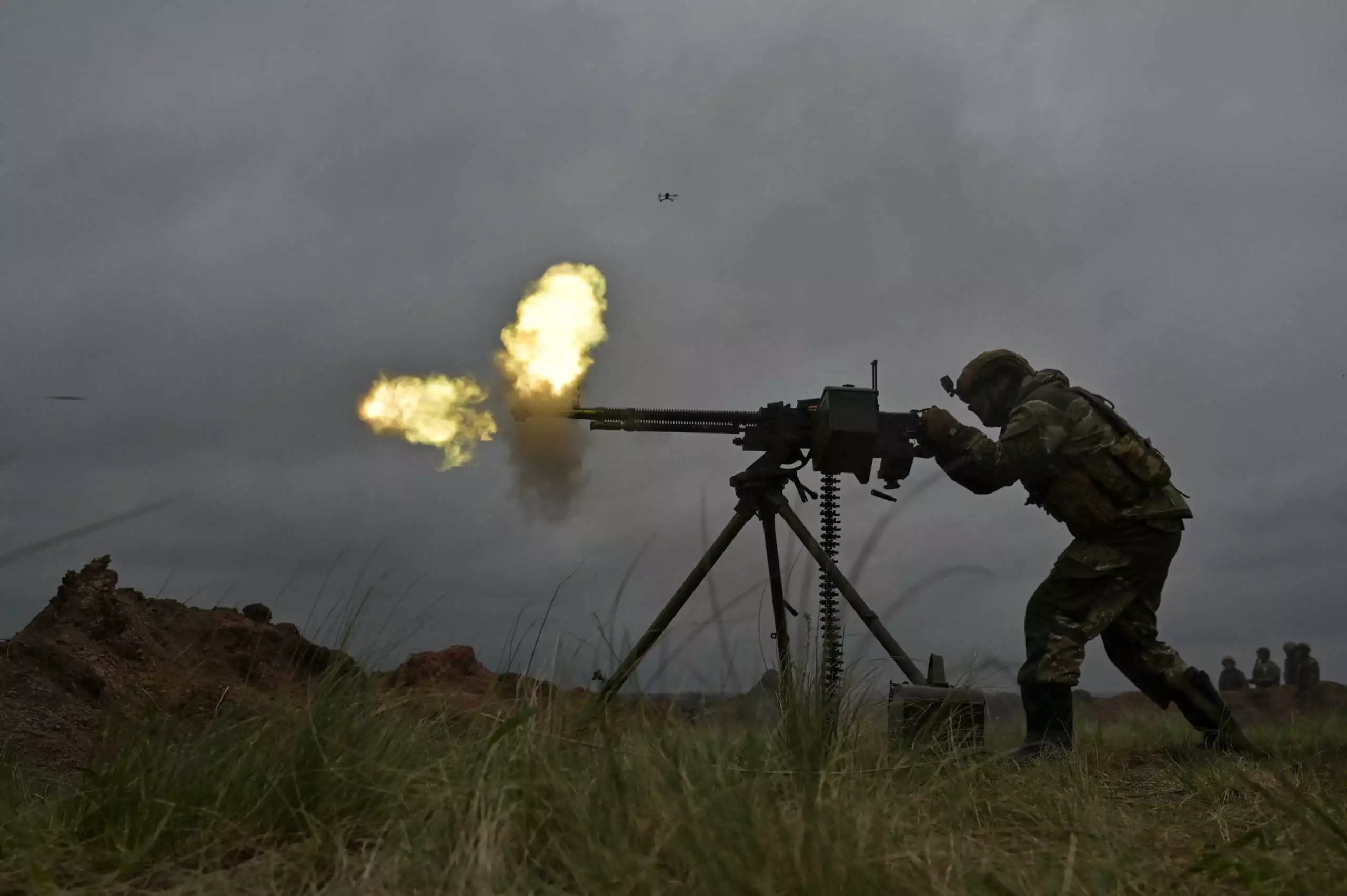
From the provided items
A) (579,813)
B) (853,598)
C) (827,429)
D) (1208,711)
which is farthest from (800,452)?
(579,813)

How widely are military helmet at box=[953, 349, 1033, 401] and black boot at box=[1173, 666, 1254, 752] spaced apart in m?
2.20

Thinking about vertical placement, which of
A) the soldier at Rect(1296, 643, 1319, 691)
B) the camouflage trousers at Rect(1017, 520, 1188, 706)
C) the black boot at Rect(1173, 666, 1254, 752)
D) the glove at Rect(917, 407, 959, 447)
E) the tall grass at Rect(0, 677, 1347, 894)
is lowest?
the tall grass at Rect(0, 677, 1347, 894)

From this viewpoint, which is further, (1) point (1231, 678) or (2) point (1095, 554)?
(1) point (1231, 678)

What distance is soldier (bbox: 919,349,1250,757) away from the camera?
6137mm

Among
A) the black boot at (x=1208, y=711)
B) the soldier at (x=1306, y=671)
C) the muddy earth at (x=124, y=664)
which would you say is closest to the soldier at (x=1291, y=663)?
the soldier at (x=1306, y=671)

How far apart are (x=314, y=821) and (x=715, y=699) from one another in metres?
1.50

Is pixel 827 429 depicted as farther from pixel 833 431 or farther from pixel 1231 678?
pixel 1231 678

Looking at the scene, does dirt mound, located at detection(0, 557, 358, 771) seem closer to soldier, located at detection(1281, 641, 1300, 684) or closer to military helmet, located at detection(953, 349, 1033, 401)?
military helmet, located at detection(953, 349, 1033, 401)

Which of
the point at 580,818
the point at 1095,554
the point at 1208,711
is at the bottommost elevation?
the point at 580,818

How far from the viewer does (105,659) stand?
30.5 ft

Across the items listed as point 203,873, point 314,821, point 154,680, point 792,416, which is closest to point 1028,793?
point 314,821

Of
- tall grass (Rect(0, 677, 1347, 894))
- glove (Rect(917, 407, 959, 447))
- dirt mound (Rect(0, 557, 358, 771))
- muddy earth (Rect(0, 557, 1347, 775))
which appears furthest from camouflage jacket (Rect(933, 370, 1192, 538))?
dirt mound (Rect(0, 557, 358, 771))

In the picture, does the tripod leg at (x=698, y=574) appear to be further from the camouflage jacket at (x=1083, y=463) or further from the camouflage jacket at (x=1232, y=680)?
the camouflage jacket at (x=1232, y=680)

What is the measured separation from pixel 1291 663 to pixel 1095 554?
2052 centimetres
